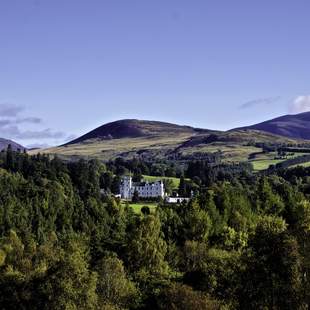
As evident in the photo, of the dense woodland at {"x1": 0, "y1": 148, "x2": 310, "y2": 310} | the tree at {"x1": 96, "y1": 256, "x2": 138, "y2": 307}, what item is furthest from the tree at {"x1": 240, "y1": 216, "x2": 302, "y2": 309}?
the tree at {"x1": 96, "y1": 256, "x2": 138, "y2": 307}

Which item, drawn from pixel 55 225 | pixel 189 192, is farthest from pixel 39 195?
pixel 189 192

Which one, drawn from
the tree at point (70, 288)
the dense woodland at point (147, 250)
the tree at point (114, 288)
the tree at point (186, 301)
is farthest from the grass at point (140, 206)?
the tree at point (186, 301)

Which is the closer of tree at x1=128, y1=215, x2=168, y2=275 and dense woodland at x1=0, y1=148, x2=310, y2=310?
dense woodland at x1=0, y1=148, x2=310, y2=310

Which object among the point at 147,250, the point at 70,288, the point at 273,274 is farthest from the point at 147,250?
the point at 273,274

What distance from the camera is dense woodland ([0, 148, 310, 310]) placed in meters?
43.5

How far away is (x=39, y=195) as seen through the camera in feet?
458

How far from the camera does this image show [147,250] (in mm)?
83688

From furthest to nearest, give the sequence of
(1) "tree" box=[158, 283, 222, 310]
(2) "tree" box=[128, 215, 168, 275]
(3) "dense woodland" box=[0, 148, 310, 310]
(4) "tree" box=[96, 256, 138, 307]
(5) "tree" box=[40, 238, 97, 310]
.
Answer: (2) "tree" box=[128, 215, 168, 275] → (4) "tree" box=[96, 256, 138, 307] → (5) "tree" box=[40, 238, 97, 310] → (1) "tree" box=[158, 283, 222, 310] → (3) "dense woodland" box=[0, 148, 310, 310]

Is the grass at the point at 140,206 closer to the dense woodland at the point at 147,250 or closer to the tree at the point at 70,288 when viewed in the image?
the dense woodland at the point at 147,250

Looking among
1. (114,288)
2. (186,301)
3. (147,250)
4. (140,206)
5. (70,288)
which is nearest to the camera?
(186,301)

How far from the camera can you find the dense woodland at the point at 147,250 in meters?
43.5

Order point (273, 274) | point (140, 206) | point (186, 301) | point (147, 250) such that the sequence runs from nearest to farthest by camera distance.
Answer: point (273, 274)
point (186, 301)
point (147, 250)
point (140, 206)

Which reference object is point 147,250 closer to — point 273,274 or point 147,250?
point 147,250

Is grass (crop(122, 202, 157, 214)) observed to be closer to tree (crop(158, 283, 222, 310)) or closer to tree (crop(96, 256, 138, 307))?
A: tree (crop(96, 256, 138, 307))
